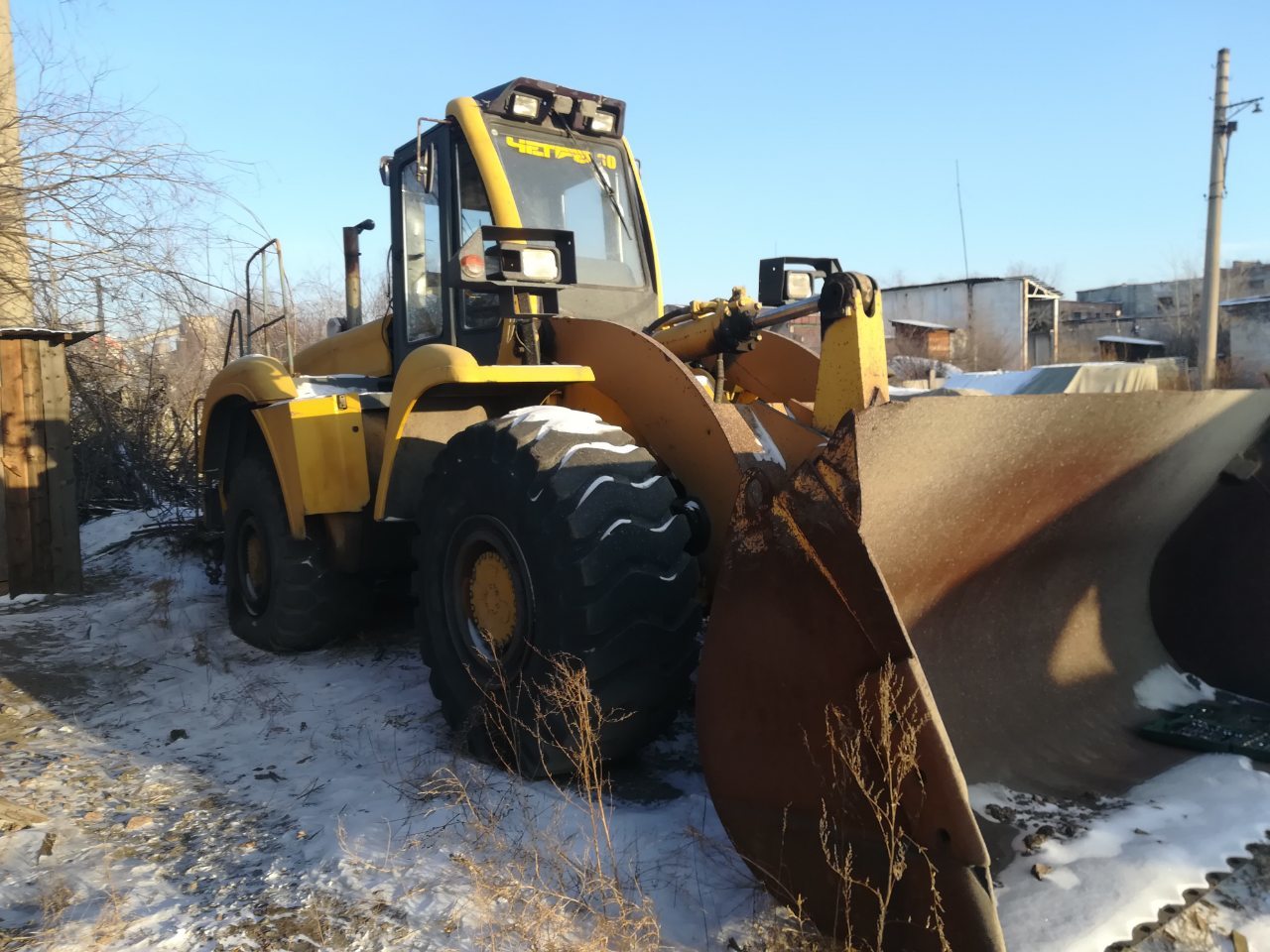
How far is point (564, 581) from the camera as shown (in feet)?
10.4

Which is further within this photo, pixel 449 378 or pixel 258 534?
pixel 258 534

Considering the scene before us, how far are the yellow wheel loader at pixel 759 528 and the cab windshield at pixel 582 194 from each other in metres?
0.02

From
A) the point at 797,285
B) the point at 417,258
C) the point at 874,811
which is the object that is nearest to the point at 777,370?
the point at 797,285

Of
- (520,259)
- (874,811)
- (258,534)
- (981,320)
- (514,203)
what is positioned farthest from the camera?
(981,320)

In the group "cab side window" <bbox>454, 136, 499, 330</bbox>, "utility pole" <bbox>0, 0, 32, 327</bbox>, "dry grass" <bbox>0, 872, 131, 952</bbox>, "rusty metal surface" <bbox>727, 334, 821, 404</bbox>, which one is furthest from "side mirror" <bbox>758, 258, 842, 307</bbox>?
"utility pole" <bbox>0, 0, 32, 327</bbox>

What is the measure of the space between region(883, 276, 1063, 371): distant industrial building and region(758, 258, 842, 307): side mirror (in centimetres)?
3262

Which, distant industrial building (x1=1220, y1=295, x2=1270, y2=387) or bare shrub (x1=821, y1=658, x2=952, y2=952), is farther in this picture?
distant industrial building (x1=1220, y1=295, x2=1270, y2=387)

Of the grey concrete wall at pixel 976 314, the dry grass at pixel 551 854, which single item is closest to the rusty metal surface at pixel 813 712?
the dry grass at pixel 551 854

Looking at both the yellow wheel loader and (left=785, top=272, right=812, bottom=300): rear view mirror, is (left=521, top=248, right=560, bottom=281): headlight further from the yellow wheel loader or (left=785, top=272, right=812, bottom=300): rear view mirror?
(left=785, top=272, right=812, bottom=300): rear view mirror

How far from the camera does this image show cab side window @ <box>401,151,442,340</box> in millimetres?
4988

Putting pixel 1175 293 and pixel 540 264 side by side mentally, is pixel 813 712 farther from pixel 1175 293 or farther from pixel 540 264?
pixel 1175 293

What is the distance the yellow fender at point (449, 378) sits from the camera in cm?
374

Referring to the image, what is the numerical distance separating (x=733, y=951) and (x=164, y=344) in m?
9.12

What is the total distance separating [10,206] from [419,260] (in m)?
3.59
